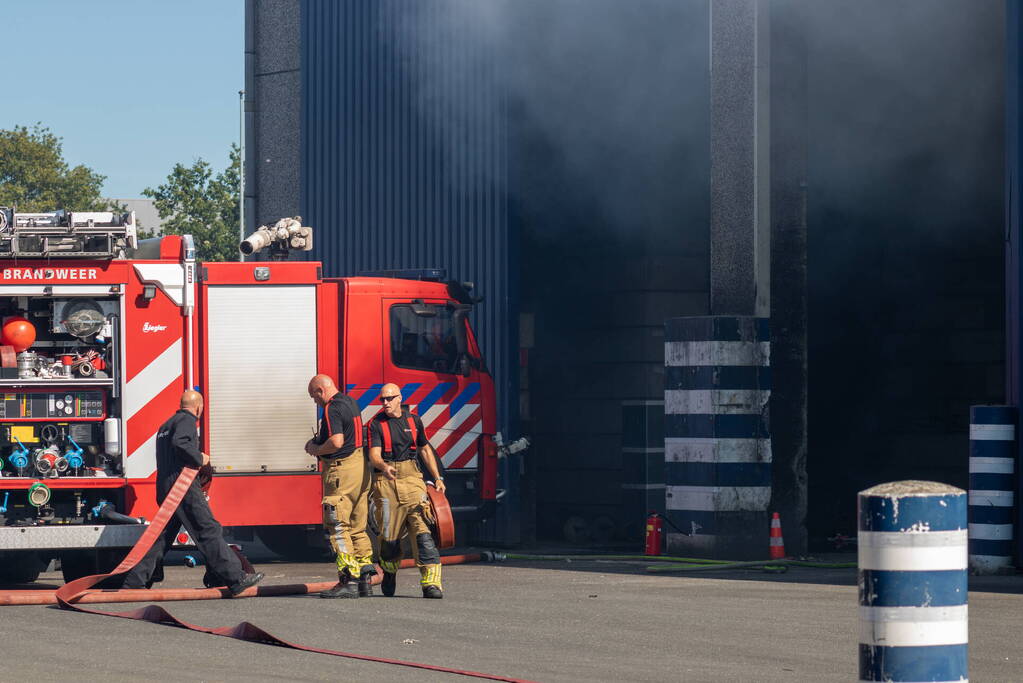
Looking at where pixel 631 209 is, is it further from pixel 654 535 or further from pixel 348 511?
pixel 348 511

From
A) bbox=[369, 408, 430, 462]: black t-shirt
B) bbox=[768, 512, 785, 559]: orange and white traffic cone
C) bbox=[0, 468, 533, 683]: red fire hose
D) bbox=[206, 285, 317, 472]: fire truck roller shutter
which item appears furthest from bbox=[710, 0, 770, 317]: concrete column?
bbox=[369, 408, 430, 462]: black t-shirt

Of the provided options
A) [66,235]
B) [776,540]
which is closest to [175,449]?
[66,235]

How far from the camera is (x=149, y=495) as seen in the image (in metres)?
14.6

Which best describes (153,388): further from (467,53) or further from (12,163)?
(12,163)

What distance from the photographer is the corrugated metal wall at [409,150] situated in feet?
66.3

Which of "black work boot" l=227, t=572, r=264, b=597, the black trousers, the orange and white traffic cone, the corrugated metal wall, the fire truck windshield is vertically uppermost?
the corrugated metal wall

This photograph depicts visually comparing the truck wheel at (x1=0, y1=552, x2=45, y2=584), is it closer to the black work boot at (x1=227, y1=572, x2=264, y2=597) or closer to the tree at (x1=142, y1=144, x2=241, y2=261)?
the black work boot at (x1=227, y1=572, x2=264, y2=597)

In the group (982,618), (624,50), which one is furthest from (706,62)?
(982,618)

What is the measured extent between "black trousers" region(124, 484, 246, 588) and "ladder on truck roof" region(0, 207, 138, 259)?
2380 millimetres

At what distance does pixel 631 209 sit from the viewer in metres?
21.4

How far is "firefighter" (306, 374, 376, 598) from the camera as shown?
13.2 meters

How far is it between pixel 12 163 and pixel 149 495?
57732 millimetres

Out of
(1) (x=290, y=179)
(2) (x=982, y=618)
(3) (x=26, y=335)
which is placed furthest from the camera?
(1) (x=290, y=179)

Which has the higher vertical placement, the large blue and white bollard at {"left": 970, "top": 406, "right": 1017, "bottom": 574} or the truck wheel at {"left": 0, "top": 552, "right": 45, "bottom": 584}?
the large blue and white bollard at {"left": 970, "top": 406, "right": 1017, "bottom": 574}
